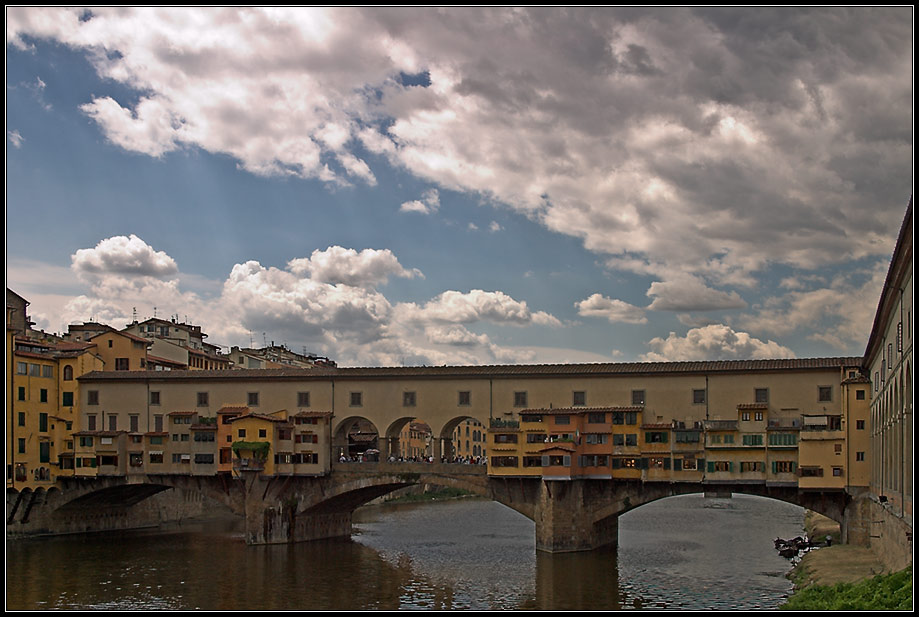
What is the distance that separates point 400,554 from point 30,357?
28.6 metres

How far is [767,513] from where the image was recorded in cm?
8606

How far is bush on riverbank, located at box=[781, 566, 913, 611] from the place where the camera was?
2594cm

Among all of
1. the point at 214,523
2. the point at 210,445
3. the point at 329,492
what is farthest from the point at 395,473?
the point at 214,523

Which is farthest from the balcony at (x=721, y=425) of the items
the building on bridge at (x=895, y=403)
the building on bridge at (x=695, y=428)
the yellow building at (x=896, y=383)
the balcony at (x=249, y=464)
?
the balcony at (x=249, y=464)

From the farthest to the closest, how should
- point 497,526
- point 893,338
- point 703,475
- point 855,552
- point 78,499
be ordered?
1. point 497,526
2. point 78,499
3. point 703,475
4. point 855,552
5. point 893,338

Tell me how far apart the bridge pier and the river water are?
91cm

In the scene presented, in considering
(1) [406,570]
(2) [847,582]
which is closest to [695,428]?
(1) [406,570]

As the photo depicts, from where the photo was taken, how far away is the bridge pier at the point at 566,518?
55.3 meters

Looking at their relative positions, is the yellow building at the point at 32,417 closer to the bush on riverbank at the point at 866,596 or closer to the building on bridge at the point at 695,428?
the building on bridge at the point at 695,428

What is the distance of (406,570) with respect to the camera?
52531 mm

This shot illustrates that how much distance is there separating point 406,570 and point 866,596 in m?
28.9

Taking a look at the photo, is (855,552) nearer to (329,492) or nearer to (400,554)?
(400,554)

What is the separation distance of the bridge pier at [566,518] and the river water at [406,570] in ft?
2.99

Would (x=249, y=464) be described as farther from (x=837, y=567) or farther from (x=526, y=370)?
(x=837, y=567)
